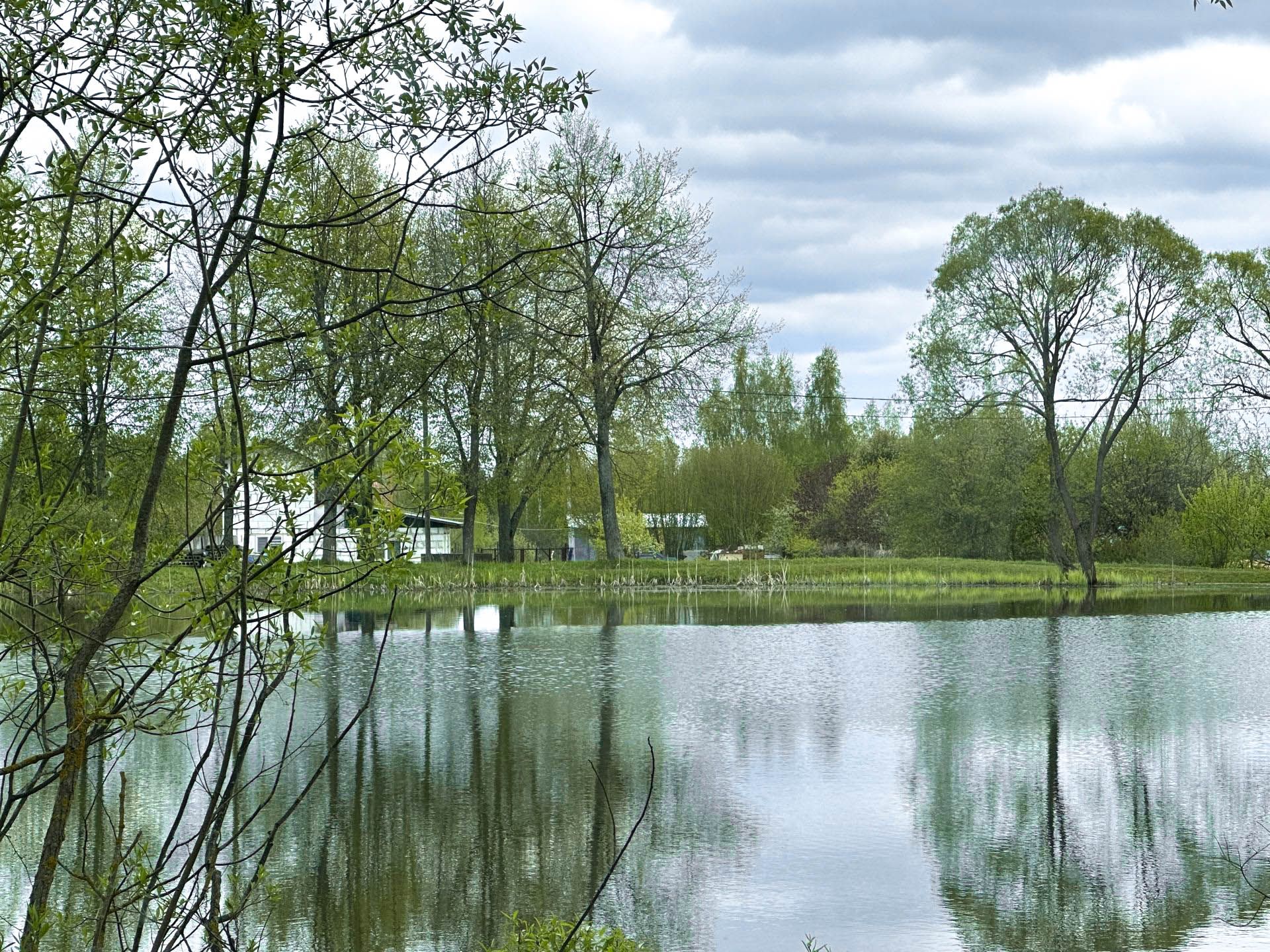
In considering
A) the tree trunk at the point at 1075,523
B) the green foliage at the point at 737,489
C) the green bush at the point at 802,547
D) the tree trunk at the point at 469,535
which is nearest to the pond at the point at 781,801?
the tree trunk at the point at 1075,523

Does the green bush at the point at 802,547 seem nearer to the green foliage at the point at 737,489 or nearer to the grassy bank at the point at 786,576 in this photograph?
the green foliage at the point at 737,489

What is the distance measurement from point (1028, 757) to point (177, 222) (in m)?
7.49

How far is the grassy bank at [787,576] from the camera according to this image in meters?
34.1

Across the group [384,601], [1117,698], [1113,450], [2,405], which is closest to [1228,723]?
[1117,698]

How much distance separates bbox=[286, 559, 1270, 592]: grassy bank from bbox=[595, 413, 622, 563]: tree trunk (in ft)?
3.66

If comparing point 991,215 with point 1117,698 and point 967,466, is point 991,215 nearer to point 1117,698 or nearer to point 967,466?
point 967,466

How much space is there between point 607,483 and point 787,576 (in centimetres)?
561

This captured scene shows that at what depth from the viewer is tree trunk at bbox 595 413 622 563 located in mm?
36125

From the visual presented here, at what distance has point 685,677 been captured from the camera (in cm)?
1448

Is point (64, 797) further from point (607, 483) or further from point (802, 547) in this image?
point (802, 547)

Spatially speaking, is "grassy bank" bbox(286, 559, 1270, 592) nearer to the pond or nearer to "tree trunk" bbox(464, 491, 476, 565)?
"tree trunk" bbox(464, 491, 476, 565)

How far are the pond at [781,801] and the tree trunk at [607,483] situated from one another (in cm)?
1961

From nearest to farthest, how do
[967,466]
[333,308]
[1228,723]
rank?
[333,308], [1228,723], [967,466]

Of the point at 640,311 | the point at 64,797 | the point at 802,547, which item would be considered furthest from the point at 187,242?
the point at 802,547
